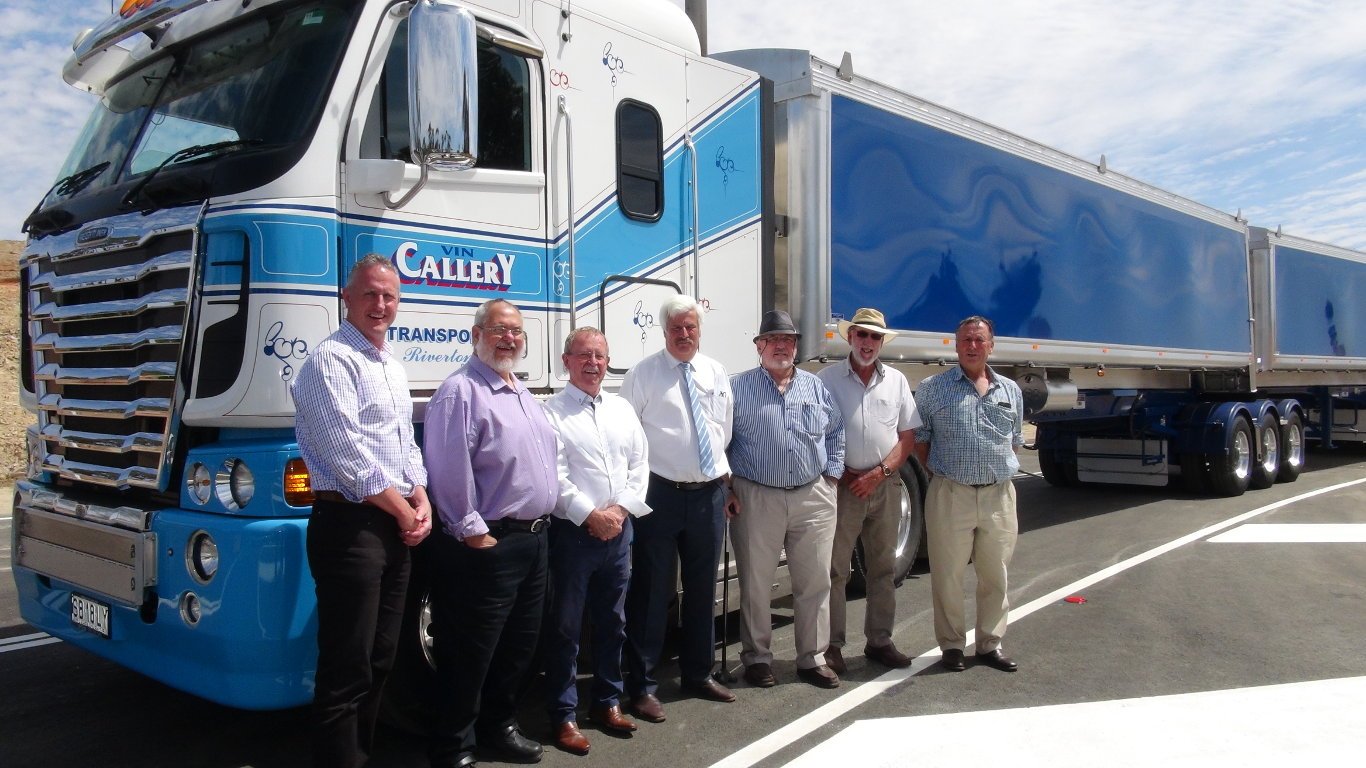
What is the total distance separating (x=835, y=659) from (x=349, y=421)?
2.98 meters

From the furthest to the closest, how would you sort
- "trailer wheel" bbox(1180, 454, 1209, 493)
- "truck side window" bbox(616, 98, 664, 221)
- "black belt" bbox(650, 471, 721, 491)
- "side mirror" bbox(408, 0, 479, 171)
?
"trailer wheel" bbox(1180, 454, 1209, 493)
"truck side window" bbox(616, 98, 664, 221)
"black belt" bbox(650, 471, 721, 491)
"side mirror" bbox(408, 0, 479, 171)

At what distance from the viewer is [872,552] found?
215 inches

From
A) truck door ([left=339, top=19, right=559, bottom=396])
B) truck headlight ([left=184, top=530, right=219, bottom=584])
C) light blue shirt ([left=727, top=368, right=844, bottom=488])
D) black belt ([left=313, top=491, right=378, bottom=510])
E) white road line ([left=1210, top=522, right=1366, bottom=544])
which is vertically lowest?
white road line ([left=1210, top=522, right=1366, bottom=544])

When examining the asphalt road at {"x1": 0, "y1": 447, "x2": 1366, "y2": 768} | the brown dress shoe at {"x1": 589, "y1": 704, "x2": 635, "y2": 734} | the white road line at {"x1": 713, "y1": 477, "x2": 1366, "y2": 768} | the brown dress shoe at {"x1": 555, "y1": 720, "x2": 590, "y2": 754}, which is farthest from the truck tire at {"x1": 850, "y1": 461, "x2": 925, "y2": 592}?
the brown dress shoe at {"x1": 555, "y1": 720, "x2": 590, "y2": 754}

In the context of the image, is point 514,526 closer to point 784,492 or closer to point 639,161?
point 784,492

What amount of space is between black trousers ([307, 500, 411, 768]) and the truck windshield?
4.94 ft

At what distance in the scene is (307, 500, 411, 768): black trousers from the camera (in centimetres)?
342

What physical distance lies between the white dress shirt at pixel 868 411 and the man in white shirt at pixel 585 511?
142cm

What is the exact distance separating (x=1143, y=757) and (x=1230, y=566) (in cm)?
450

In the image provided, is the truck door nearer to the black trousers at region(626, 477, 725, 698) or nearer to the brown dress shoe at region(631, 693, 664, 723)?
the black trousers at region(626, 477, 725, 698)

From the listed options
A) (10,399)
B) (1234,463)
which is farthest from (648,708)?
(10,399)

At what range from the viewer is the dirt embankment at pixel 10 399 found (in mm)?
15698

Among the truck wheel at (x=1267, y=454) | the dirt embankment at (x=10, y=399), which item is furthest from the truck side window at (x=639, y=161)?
the truck wheel at (x=1267, y=454)

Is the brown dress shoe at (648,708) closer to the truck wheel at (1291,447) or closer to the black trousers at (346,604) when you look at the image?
the black trousers at (346,604)
